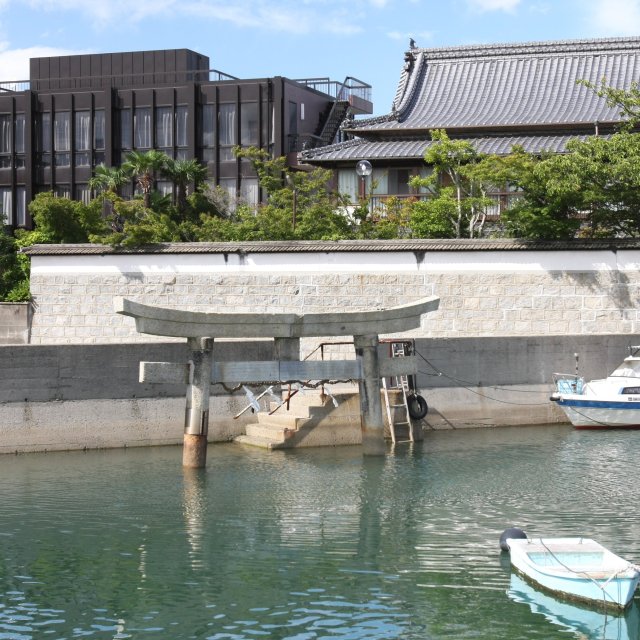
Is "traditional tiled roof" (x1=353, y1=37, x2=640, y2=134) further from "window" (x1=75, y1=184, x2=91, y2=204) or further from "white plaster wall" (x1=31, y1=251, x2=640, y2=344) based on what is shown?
"window" (x1=75, y1=184, x2=91, y2=204)

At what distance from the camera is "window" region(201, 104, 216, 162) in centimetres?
5406

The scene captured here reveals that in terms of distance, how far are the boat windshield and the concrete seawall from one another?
110 cm

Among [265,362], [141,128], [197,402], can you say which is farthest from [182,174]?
[197,402]

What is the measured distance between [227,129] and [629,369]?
1184 inches

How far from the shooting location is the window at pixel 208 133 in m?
54.1

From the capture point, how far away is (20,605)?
1448cm

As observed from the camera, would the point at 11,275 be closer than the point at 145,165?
No

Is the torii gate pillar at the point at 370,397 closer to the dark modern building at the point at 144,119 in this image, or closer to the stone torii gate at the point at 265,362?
the stone torii gate at the point at 265,362

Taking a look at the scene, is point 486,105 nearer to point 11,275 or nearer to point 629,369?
point 11,275

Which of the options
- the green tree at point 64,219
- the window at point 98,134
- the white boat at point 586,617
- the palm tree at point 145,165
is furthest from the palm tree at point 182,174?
the white boat at point 586,617

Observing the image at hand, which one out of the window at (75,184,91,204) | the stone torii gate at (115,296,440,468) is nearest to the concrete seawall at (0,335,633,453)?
the stone torii gate at (115,296,440,468)

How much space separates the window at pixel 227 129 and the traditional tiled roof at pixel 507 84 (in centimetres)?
908

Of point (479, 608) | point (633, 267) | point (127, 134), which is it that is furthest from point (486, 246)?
point (127, 134)

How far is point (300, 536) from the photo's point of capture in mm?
17781
